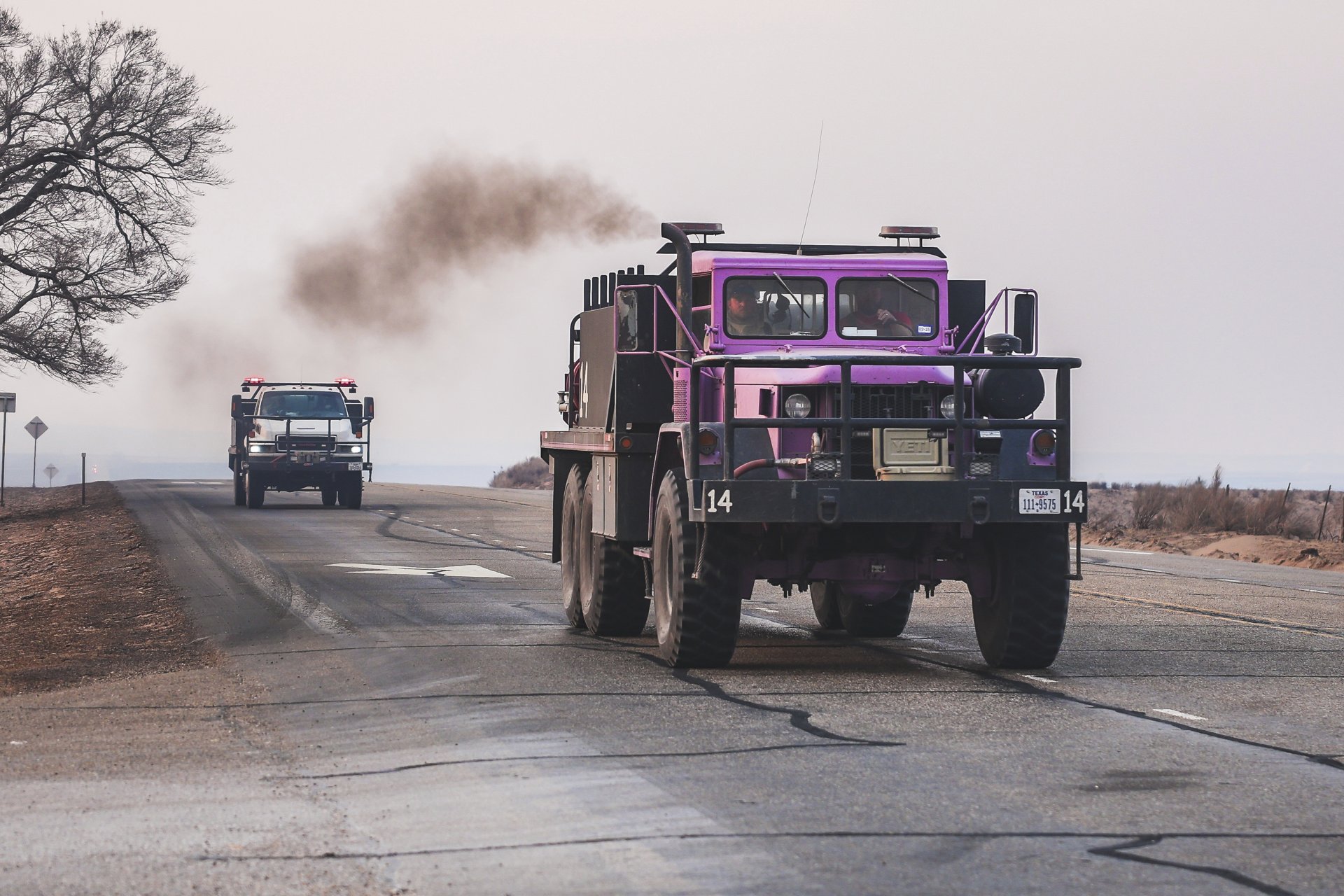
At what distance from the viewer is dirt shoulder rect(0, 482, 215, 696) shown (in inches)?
515

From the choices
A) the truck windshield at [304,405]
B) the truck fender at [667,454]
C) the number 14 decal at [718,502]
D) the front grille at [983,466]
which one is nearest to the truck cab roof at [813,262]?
the truck fender at [667,454]

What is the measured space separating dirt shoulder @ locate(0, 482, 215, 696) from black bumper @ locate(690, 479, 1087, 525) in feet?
14.7

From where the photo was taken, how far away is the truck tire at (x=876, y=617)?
570 inches

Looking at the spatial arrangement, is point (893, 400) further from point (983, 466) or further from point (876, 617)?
point (876, 617)

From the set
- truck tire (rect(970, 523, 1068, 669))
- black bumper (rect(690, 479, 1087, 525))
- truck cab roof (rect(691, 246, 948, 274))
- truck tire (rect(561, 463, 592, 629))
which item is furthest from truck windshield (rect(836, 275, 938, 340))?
truck tire (rect(561, 463, 592, 629))

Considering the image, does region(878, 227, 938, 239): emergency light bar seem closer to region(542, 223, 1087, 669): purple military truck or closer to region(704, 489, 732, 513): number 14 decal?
region(542, 223, 1087, 669): purple military truck

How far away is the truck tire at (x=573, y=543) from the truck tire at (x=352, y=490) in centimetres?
2277

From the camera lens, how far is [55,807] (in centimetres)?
741

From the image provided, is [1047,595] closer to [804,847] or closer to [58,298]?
[804,847]

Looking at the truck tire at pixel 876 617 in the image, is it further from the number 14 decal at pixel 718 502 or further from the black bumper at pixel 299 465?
the black bumper at pixel 299 465

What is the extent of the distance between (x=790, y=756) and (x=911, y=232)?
6.43 m

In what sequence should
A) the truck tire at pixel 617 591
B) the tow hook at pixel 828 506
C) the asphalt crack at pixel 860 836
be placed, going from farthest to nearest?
the truck tire at pixel 617 591, the tow hook at pixel 828 506, the asphalt crack at pixel 860 836

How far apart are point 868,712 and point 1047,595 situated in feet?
7.57

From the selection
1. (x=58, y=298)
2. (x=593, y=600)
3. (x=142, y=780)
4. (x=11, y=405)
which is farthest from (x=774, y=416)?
(x=11, y=405)
